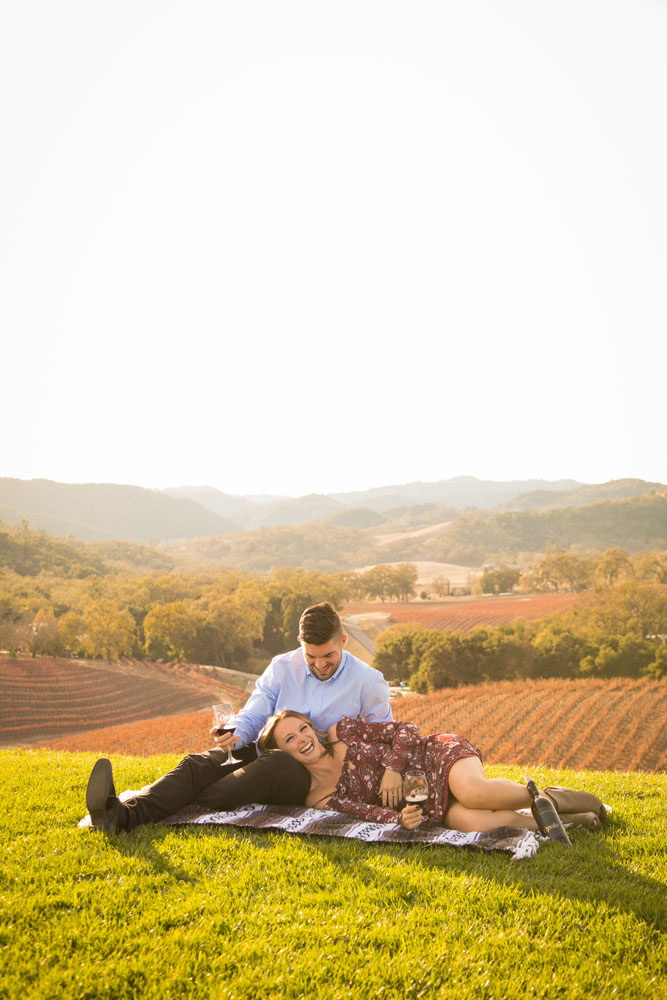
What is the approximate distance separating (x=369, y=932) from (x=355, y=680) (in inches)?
88.9

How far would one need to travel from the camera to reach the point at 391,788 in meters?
4.61

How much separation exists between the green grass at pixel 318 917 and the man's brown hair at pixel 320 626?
55.2 inches

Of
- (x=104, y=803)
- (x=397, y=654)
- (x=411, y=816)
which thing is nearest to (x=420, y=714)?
(x=397, y=654)

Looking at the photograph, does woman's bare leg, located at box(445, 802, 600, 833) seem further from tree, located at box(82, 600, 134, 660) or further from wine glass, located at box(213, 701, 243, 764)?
tree, located at box(82, 600, 134, 660)

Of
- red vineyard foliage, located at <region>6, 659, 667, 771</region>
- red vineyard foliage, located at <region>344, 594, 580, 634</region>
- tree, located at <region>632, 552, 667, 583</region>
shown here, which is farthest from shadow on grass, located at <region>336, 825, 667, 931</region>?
tree, located at <region>632, 552, 667, 583</region>

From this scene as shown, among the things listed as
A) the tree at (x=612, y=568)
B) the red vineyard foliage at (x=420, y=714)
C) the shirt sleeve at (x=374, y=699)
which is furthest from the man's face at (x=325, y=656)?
the tree at (x=612, y=568)

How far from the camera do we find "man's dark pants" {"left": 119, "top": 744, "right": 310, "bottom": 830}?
4605mm

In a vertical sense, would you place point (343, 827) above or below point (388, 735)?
below

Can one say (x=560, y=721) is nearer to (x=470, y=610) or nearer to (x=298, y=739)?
(x=298, y=739)

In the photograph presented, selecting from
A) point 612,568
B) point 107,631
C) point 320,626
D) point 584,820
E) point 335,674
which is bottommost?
point 107,631

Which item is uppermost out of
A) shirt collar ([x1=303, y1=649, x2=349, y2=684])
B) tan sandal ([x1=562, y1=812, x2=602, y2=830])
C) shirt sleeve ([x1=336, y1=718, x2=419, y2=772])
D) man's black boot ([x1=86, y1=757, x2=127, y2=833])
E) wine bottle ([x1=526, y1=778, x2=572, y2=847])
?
shirt collar ([x1=303, y1=649, x2=349, y2=684])

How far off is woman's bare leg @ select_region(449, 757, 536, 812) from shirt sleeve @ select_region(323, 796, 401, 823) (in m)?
0.50

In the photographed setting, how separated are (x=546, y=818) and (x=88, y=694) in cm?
4250

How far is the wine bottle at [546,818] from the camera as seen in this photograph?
417cm
